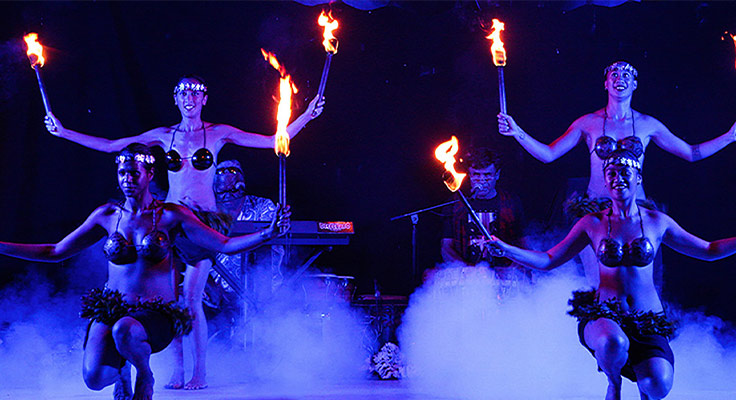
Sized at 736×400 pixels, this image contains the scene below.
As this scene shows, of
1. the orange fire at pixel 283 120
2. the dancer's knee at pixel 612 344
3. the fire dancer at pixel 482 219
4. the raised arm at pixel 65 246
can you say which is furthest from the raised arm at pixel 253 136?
the dancer's knee at pixel 612 344

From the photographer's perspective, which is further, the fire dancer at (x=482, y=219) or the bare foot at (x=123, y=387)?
the fire dancer at (x=482, y=219)

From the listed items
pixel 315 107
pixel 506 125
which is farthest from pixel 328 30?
pixel 506 125

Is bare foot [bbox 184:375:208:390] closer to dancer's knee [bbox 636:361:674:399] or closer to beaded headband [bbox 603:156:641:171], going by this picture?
dancer's knee [bbox 636:361:674:399]

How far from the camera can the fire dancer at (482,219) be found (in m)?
6.45

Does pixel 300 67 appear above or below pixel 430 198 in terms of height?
above

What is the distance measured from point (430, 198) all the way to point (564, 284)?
69.3 inches

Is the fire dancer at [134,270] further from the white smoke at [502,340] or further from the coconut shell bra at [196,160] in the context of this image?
the white smoke at [502,340]

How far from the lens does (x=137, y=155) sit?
3932mm

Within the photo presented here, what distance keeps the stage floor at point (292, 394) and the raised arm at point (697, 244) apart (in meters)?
1.40

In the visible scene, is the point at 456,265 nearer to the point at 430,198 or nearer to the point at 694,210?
the point at 430,198

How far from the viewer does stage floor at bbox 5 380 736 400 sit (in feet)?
16.1

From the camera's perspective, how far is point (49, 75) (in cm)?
650

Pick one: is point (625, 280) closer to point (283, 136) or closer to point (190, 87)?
point (283, 136)

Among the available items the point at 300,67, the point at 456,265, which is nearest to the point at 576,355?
the point at 456,265
